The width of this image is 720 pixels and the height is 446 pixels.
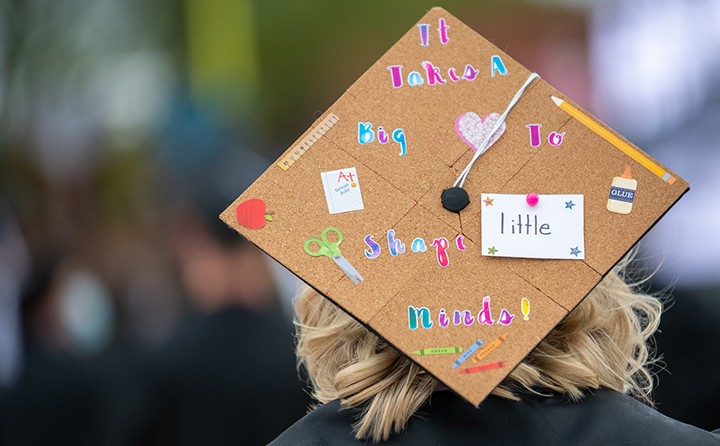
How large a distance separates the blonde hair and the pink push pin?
21 cm

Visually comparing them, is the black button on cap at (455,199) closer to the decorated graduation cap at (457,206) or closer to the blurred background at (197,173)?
the decorated graduation cap at (457,206)

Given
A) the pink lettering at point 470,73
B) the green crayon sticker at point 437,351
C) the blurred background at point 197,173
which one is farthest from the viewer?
the blurred background at point 197,173

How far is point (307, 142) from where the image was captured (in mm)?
1018

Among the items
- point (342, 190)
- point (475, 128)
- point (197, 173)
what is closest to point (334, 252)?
point (342, 190)

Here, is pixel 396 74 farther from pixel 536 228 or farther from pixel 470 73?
pixel 536 228

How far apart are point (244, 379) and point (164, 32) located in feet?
6.93

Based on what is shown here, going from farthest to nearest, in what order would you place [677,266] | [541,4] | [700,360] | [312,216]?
[541,4]
[677,266]
[700,360]
[312,216]

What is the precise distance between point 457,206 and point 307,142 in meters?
0.29

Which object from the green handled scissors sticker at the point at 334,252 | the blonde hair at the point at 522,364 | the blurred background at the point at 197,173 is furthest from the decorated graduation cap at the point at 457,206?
the blurred background at the point at 197,173

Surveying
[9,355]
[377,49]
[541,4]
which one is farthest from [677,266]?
[9,355]

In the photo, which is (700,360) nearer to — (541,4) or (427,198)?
(541,4)

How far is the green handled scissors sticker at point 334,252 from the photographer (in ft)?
3.17

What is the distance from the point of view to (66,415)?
2.79 metres

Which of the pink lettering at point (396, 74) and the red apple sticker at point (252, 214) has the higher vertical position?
the pink lettering at point (396, 74)
